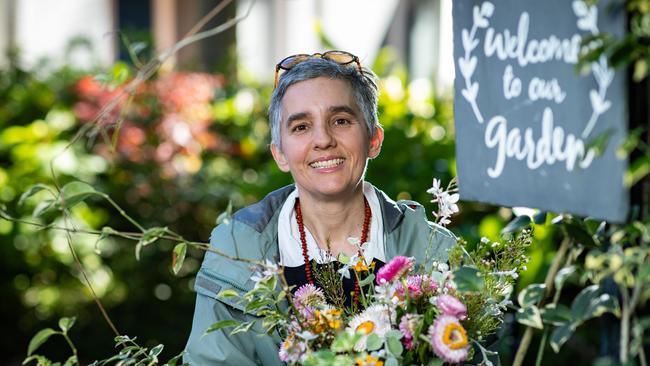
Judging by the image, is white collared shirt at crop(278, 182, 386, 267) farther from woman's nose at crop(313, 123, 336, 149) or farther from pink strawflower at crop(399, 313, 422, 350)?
pink strawflower at crop(399, 313, 422, 350)

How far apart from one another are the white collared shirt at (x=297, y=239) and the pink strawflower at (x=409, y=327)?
2.19 feet

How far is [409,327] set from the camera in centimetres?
189

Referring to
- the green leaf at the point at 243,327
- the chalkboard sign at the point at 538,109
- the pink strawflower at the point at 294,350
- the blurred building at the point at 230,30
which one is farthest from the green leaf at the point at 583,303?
the blurred building at the point at 230,30

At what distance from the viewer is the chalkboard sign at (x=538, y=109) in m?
1.65

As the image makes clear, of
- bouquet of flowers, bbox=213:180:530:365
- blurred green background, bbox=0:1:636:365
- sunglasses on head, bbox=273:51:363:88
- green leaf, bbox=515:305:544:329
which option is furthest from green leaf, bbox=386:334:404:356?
blurred green background, bbox=0:1:636:365

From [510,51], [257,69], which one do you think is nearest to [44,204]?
[510,51]

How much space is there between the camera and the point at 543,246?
14.0 ft

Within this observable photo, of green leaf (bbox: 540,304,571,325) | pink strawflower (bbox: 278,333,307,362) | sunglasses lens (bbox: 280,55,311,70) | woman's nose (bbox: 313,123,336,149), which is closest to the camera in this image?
green leaf (bbox: 540,304,571,325)

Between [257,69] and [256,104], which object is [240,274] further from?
[257,69]

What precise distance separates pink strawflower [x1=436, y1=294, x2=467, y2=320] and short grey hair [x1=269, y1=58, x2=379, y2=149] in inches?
33.0

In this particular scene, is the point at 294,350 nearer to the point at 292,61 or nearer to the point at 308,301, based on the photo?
the point at 308,301

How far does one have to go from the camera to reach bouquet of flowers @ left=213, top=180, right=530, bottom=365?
182 centimetres

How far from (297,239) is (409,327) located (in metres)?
0.78

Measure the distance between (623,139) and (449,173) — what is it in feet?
10.1
